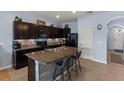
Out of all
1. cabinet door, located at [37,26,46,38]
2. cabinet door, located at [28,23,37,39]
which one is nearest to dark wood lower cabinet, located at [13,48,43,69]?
cabinet door, located at [28,23,37,39]

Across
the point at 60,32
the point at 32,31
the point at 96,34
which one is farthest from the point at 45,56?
the point at 60,32

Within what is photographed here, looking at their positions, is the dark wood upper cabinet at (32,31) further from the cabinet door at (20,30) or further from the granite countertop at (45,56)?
the granite countertop at (45,56)

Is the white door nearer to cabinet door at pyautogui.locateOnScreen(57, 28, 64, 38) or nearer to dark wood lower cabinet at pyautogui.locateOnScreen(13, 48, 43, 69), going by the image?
cabinet door at pyautogui.locateOnScreen(57, 28, 64, 38)

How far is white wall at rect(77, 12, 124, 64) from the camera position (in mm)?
5238

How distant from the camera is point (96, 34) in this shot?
221 inches

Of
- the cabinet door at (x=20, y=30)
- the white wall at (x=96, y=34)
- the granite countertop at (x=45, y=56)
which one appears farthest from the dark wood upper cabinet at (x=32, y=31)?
the granite countertop at (x=45, y=56)

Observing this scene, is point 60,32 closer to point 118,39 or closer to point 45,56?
point 45,56

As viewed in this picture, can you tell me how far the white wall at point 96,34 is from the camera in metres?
5.24
